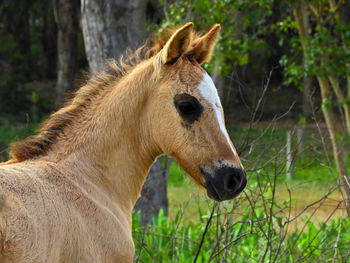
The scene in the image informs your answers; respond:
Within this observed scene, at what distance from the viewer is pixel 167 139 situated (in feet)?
10.7

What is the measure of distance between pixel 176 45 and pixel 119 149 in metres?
0.77

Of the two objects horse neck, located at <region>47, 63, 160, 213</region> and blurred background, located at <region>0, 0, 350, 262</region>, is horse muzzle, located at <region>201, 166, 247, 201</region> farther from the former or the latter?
horse neck, located at <region>47, 63, 160, 213</region>

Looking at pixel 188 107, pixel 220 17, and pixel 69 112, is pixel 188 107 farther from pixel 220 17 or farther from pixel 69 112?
pixel 220 17

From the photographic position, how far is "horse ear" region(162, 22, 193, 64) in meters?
3.21

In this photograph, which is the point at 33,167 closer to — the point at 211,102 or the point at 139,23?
the point at 211,102

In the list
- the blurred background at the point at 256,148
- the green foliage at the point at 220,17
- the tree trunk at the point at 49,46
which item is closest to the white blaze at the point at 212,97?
the blurred background at the point at 256,148

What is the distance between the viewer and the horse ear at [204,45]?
349 centimetres

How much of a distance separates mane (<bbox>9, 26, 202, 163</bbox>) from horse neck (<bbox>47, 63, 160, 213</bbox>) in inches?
2.8

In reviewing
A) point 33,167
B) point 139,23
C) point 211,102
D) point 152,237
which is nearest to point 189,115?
point 211,102

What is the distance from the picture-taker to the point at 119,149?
3338mm

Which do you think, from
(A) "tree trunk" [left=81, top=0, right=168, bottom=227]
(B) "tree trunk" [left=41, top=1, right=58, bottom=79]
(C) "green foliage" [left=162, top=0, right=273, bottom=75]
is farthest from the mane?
(B) "tree trunk" [left=41, top=1, right=58, bottom=79]

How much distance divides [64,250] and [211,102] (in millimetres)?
1233

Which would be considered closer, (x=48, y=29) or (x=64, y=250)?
(x=64, y=250)

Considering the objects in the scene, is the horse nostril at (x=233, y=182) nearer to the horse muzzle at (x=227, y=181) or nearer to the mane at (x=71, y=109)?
the horse muzzle at (x=227, y=181)
